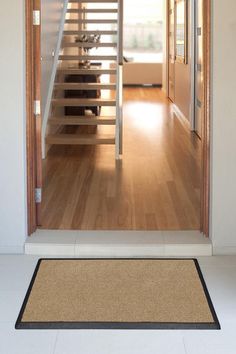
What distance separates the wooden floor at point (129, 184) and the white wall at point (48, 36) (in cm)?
93

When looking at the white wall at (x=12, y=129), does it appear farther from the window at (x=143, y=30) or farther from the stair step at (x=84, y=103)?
the window at (x=143, y=30)

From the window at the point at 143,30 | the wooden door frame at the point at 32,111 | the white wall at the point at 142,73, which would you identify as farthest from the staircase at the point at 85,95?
the window at the point at 143,30

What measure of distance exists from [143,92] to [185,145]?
28.1 feet

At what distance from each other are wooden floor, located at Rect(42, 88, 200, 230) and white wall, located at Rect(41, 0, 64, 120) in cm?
93

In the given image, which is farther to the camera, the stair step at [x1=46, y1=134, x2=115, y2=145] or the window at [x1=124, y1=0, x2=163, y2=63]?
the window at [x1=124, y1=0, x2=163, y2=63]

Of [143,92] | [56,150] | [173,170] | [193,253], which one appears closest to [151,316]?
[193,253]

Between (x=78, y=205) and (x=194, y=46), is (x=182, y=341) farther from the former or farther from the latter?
(x=194, y=46)

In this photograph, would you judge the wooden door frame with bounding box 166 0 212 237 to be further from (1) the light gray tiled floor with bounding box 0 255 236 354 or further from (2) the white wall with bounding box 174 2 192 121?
(2) the white wall with bounding box 174 2 192 121

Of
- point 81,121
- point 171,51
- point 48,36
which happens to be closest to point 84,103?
point 81,121

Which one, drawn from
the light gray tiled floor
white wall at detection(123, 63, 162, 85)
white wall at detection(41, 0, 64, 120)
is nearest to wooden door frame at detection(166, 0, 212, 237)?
the light gray tiled floor

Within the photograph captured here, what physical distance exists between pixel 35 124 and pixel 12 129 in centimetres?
28

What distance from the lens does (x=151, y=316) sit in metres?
3.37

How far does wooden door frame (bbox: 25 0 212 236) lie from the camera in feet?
14.3

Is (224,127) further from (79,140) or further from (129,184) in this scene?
(79,140)
